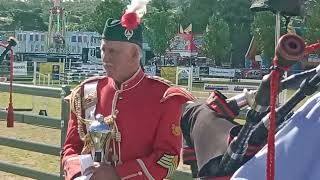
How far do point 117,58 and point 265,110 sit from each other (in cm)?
153

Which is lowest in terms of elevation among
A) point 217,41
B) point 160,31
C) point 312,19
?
point 312,19

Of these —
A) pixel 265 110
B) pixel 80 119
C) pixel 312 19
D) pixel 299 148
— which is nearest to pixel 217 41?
pixel 312 19

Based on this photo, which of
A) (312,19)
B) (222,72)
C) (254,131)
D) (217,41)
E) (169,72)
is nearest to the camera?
(254,131)

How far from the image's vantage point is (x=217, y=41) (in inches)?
2068

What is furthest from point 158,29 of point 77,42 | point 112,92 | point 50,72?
point 112,92

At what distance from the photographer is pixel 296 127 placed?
137 cm

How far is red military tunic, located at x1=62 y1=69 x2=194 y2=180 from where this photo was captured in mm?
3045

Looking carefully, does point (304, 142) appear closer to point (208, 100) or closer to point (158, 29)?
point (208, 100)

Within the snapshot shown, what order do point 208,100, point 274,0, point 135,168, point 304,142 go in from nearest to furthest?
point 304,142 < point 274,0 < point 208,100 < point 135,168

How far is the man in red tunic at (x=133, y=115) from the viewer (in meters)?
3.05

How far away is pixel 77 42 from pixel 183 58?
14.9 meters

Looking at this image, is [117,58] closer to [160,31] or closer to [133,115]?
[133,115]

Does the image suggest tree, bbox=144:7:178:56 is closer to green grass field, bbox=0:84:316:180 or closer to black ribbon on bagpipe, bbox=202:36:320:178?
Answer: green grass field, bbox=0:84:316:180

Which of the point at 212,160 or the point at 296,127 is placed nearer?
the point at 296,127
